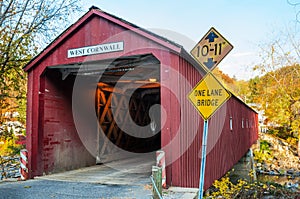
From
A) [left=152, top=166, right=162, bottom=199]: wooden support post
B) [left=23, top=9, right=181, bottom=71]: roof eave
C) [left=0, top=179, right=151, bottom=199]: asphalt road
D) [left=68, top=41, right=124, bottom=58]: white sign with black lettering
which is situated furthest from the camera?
[left=68, top=41, right=124, bottom=58]: white sign with black lettering

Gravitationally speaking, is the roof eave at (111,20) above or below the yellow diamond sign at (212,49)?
above

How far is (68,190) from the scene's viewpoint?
531cm

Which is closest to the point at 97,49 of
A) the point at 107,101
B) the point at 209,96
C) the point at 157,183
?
the point at 209,96

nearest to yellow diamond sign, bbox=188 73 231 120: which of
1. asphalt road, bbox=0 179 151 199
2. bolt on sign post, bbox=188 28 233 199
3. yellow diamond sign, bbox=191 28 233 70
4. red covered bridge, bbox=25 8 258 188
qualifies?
bolt on sign post, bbox=188 28 233 199

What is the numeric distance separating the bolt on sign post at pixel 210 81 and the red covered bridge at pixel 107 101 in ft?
3.65

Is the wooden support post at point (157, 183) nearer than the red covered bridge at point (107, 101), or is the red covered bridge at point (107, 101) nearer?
the wooden support post at point (157, 183)

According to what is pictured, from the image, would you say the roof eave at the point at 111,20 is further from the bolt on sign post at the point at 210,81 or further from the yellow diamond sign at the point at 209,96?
the yellow diamond sign at the point at 209,96

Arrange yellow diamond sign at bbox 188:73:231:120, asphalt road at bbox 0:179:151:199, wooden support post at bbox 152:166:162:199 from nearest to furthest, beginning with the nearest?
wooden support post at bbox 152:166:162:199
yellow diamond sign at bbox 188:73:231:120
asphalt road at bbox 0:179:151:199

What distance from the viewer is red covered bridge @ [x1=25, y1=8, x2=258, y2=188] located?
5371 mm

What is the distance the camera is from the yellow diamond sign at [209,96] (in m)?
3.92

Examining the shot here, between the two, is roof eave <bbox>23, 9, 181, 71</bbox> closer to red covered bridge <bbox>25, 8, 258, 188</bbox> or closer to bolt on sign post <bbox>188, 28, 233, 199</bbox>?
red covered bridge <bbox>25, 8, 258, 188</bbox>

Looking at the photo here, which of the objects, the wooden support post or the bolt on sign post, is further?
the bolt on sign post

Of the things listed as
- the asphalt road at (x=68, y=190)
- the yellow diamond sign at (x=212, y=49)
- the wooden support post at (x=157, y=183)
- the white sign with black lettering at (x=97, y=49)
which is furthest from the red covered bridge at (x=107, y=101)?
the wooden support post at (x=157, y=183)

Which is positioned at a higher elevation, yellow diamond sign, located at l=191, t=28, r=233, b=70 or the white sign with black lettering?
the white sign with black lettering
